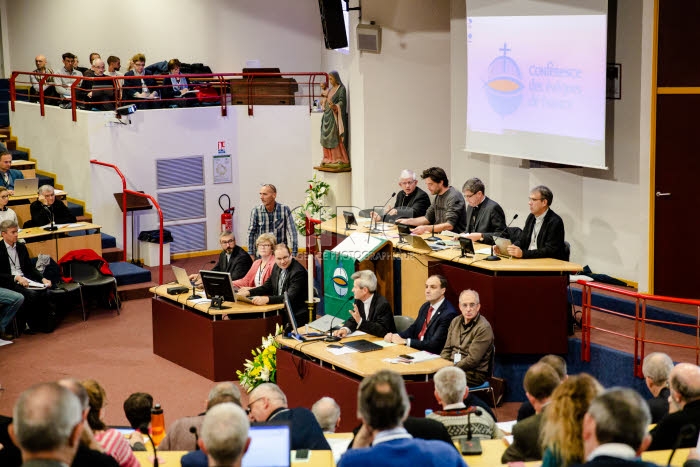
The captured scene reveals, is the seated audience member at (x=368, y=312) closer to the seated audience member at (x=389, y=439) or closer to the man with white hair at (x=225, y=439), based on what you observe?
the seated audience member at (x=389, y=439)

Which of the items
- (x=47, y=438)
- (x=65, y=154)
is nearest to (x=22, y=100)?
(x=65, y=154)

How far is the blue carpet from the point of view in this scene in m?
11.5

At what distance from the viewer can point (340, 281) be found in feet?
28.5

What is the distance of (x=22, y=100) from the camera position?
49.9 feet

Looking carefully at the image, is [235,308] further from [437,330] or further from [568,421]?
[568,421]

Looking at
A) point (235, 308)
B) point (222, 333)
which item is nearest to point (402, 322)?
point (235, 308)

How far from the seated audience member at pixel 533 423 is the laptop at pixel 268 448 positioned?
115 centimetres

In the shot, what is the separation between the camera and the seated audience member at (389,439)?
3.42 metres

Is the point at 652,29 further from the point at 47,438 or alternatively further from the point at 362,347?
the point at 47,438

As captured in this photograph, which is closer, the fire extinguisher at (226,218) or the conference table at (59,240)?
the conference table at (59,240)

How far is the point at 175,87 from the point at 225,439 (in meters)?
11.2

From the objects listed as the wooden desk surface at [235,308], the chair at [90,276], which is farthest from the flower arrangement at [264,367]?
the chair at [90,276]

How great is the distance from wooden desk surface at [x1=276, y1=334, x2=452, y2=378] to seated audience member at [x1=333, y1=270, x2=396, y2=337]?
87 millimetres

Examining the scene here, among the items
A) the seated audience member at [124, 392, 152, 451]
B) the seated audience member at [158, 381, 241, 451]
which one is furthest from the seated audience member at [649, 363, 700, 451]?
the seated audience member at [124, 392, 152, 451]
